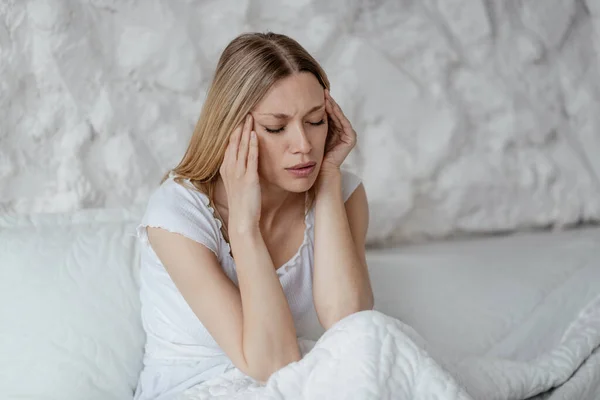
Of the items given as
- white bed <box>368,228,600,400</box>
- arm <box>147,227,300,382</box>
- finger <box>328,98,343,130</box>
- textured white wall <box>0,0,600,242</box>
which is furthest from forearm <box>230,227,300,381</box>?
textured white wall <box>0,0,600,242</box>

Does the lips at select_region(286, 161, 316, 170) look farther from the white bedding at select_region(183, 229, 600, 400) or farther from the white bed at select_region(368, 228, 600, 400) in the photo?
the white bed at select_region(368, 228, 600, 400)

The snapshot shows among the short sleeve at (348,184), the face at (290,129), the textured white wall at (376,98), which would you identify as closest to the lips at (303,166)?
the face at (290,129)

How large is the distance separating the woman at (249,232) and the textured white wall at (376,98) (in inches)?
21.5

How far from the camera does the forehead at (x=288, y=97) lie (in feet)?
5.28

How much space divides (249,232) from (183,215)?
15 cm

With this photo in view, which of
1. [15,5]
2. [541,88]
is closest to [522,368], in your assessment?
[541,88]

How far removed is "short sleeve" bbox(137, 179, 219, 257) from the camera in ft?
5.36

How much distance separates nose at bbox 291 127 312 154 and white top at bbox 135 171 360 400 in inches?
9.1

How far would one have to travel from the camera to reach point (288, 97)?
161 centimetres

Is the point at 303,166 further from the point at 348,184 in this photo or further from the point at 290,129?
the point at 348,184

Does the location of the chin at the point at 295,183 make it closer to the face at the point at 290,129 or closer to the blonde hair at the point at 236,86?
the face at the point at 290,129

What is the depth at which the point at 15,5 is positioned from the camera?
6.98 ft

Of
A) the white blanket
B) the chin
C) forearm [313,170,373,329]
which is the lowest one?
the white blanket

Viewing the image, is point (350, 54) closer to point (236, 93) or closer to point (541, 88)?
point (541, 88)
